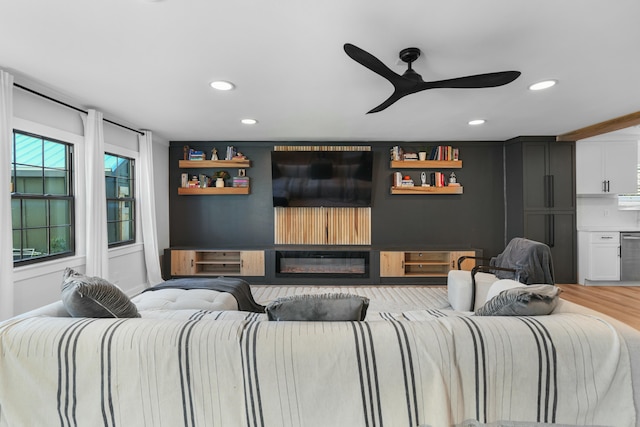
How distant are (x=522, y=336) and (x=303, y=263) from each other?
3641 mm

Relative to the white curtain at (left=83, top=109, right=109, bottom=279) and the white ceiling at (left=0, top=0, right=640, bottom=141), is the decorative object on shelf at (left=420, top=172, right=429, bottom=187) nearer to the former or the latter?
the white ceiling at (left=0, top=0, right=640, bottom=141)

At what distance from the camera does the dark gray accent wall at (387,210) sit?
4898 millimetres

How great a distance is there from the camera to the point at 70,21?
1.67 metres

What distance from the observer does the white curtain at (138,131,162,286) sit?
13.6 feet

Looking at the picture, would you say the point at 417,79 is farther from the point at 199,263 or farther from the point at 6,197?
the point at 199,263

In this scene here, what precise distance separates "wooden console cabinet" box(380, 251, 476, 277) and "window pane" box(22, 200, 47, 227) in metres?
4.07

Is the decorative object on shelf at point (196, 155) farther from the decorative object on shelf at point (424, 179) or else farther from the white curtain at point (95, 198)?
the decorative object on shelf at point (424, 179)

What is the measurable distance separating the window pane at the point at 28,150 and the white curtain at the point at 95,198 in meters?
0.41

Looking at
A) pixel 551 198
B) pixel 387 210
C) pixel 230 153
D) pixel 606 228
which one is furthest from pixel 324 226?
pixel 606 228

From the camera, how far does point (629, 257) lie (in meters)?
4.41

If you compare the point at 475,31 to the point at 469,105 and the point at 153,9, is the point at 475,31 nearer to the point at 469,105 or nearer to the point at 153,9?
the point at 469,105

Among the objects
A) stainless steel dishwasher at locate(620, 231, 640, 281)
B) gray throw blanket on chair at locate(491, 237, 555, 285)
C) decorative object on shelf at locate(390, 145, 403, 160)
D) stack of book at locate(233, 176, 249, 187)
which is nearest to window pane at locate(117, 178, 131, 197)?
stack of book at locate(233, 176, 249, 187)

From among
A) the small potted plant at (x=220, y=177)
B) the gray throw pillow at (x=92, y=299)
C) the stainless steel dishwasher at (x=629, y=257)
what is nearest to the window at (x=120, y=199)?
the small potted plant at (x=220, y=177)

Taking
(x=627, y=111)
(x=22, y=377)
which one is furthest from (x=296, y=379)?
(x=627, y=111)
